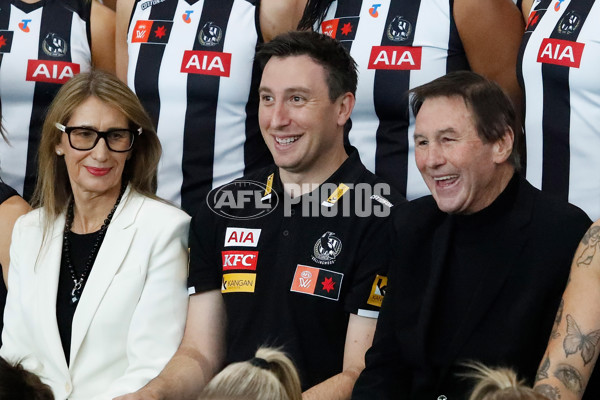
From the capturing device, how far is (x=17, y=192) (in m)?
3.82

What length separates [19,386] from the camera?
7.01 ft

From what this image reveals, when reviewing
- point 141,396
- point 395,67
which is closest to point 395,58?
point 395,67

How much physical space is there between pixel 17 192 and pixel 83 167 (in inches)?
24.5

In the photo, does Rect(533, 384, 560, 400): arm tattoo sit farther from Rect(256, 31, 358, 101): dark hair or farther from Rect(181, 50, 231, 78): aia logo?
Rect(181, 50, 231, 78): aia logo

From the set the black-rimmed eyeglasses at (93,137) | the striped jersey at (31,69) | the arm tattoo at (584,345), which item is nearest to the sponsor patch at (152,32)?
the striped jersey at (31,69)

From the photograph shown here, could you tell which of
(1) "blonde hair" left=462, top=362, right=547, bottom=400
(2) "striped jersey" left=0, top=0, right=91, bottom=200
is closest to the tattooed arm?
(1) "blonde hair" left=462, top=362, right=547, bottom=400

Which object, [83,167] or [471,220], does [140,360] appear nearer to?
[83,167]

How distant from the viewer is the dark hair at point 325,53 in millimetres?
3201

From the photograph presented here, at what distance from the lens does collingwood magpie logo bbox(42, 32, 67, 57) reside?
3.93 meters

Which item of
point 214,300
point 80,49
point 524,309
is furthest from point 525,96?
point 80,49

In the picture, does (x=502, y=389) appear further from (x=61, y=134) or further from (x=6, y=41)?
(x=6, y=41)

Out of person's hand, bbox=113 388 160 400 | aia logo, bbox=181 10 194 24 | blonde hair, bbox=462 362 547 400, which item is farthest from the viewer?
aia logo, bbox=181 10 194 24

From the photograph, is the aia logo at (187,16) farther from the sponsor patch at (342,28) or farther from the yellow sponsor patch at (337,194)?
the yellow sponsor patch at (337,194)

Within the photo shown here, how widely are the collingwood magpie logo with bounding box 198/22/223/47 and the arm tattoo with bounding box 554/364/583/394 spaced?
176 centimetres
